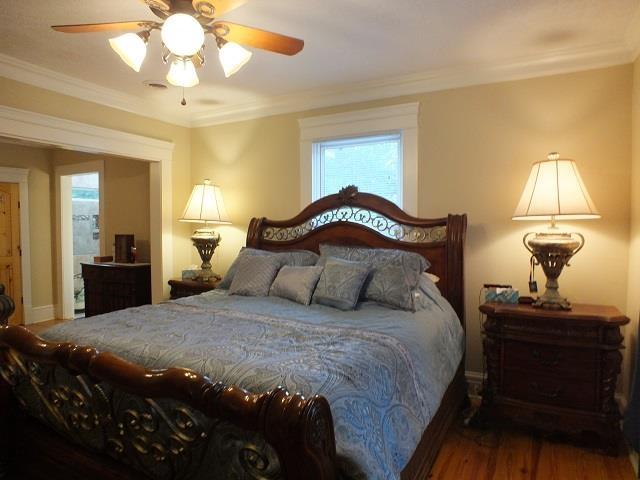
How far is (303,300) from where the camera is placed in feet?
8.68

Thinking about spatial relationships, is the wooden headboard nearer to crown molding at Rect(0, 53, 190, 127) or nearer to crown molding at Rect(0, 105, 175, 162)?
crown molding at Rect(0, 105, 175, 162)

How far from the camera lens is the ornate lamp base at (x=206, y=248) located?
150 inches

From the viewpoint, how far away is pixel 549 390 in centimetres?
237

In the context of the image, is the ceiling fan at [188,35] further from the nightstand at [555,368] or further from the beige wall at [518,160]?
the nightstand at [555,368]

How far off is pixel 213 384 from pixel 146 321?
3.89ft

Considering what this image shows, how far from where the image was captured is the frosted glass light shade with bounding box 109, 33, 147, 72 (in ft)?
6.05

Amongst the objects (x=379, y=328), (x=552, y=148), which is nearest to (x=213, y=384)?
(x=379, y=328)

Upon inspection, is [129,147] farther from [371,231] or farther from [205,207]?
[371,231]

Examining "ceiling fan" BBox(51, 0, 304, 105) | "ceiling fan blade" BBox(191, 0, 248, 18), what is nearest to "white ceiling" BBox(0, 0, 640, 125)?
"ceiling fan" BBox(51, 0, 304, 105)

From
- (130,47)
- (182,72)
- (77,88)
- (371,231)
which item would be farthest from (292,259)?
(77,88)

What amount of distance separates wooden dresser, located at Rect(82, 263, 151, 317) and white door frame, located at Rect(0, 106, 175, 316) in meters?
0.20

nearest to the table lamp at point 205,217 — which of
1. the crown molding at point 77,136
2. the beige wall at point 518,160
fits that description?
the crown molding at point 77,136

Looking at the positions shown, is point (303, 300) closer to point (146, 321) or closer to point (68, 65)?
point (146, 321)

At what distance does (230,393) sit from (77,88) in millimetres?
3334
